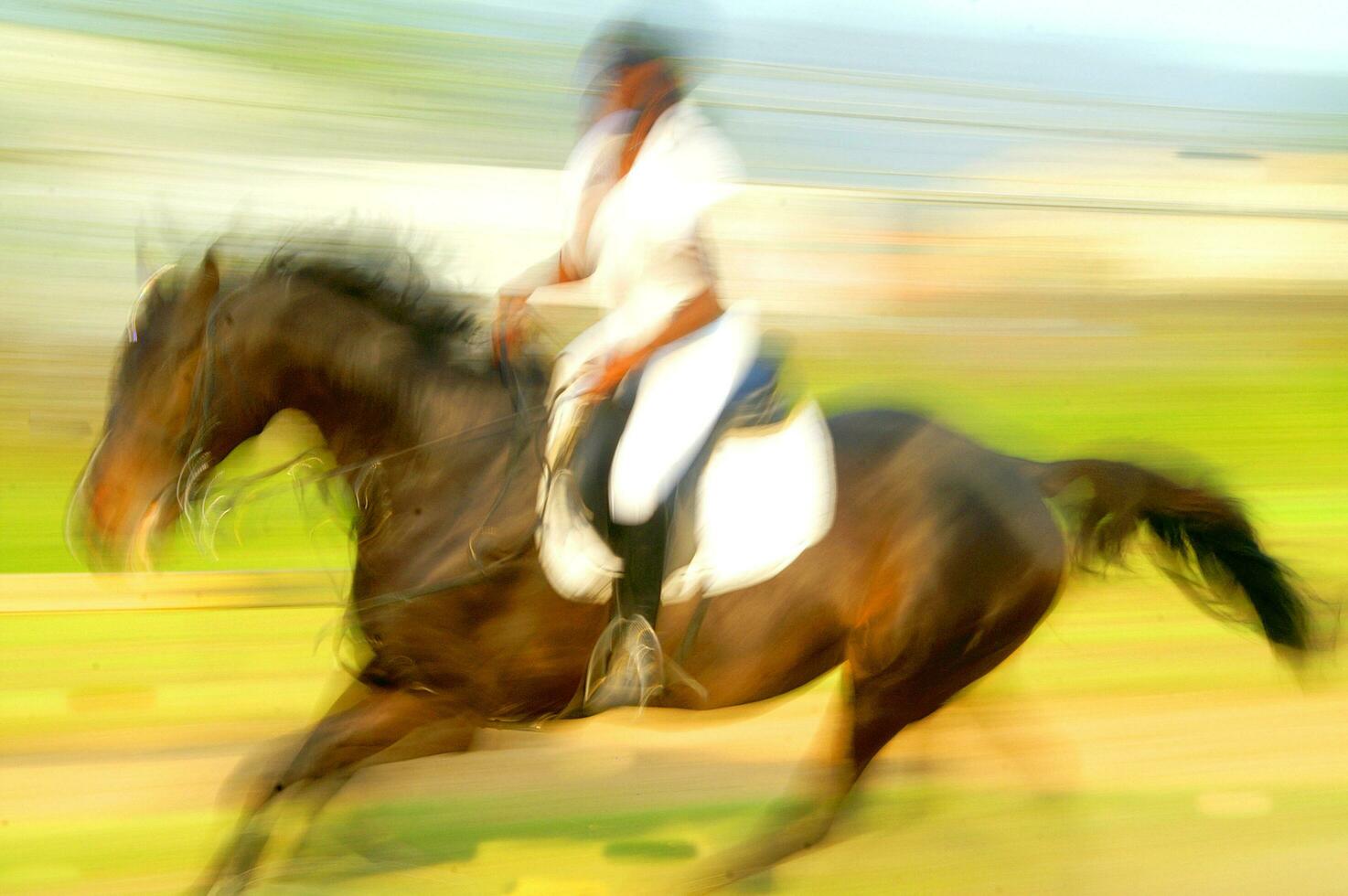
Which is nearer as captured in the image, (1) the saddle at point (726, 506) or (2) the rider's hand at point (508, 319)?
(1) the saddle at point (726, 506)

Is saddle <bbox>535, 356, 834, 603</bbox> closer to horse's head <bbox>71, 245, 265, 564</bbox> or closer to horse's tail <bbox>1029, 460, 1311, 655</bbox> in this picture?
horse's tail <bbox>1029, 460, 1311, 655</bbox>

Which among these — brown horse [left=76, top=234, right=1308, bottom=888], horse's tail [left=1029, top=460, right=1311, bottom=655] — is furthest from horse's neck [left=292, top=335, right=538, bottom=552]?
horse's tail [left=1029, top=460, right=1311, bottom=655]

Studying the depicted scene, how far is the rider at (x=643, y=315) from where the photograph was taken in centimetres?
246

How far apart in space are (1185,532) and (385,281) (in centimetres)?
186

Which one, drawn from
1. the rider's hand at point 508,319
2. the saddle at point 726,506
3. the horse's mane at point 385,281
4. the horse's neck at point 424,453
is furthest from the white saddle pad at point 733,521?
the horse's mane at point 385,281

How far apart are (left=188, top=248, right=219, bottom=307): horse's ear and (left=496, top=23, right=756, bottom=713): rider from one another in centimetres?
70

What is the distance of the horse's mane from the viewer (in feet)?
8.74

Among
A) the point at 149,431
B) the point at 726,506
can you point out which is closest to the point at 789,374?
the point at 726,506

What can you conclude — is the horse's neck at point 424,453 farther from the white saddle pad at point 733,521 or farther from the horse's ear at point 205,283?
the horse's ear at point 205,283

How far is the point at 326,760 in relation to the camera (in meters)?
2.52

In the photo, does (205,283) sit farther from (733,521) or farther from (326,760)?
(733,521)

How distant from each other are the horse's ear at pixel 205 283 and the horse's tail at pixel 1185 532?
1.80 metres

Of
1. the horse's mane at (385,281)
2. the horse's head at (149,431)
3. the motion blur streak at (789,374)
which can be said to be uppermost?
the horse's mane at (385,281)

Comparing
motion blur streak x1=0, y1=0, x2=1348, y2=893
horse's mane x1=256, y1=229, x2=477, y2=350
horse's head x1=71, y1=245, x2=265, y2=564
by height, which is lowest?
motion blur streak x1=0, y1=0, x2=1348, y2=893
